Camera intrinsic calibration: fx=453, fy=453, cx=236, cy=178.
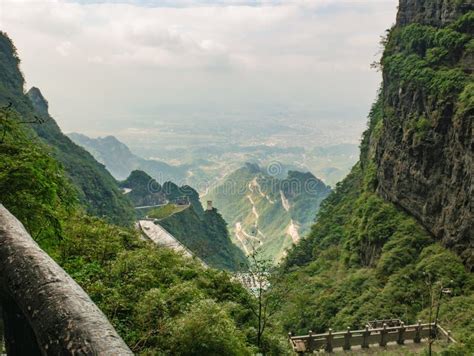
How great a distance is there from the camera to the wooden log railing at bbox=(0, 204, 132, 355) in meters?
2.06

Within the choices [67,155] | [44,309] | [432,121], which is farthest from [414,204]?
[67,155]

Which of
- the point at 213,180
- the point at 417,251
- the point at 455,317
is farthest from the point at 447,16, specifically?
the point at 213,180

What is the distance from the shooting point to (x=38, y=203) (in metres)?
6.56

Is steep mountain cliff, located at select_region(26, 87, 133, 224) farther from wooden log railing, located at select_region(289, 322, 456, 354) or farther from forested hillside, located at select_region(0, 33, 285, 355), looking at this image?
wooden log railing, located at select_region(289, 322, 456, 354)

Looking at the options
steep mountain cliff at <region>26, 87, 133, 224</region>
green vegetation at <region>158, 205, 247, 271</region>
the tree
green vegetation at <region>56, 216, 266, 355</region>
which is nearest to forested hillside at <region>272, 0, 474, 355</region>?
the tree

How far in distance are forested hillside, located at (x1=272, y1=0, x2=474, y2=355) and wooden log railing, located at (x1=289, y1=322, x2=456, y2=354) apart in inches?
42.6

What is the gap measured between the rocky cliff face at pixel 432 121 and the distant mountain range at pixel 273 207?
200 feet

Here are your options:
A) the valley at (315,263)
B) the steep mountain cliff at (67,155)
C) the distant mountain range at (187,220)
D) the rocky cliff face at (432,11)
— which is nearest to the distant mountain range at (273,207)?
the distant mountain range at (187,220)

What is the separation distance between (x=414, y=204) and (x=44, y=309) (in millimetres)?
24578

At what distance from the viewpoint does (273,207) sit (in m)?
108

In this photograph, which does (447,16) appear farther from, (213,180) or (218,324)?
(213,180)

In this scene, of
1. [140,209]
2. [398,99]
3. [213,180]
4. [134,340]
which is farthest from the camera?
[213,180]

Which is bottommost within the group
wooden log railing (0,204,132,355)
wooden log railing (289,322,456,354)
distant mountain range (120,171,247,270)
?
distant mountain range (120,171,247,270)

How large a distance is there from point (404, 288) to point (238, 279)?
8325mm
